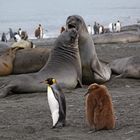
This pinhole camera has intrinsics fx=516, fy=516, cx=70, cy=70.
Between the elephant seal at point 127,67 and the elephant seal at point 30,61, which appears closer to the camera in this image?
the elephant seal at point 127,67

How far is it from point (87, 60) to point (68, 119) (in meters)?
3.72

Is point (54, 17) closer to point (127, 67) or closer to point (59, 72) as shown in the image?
point (127, 67)

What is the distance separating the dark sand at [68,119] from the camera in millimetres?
4883

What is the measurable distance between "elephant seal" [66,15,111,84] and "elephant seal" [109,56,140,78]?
17.4 inches

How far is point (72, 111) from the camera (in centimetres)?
625

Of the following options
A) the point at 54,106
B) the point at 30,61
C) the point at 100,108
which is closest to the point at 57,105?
the point at 54,106

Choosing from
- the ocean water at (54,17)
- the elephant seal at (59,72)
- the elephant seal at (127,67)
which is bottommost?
the ocean water at (54,17)

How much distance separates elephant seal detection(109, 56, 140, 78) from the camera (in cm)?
990

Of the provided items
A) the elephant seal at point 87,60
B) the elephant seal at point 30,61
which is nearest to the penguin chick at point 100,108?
the elephant seal at point 87,60

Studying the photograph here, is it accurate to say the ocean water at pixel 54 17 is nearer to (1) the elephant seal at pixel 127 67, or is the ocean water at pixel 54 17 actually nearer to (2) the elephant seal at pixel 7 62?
(2) the elephant seal at pixel 7 62

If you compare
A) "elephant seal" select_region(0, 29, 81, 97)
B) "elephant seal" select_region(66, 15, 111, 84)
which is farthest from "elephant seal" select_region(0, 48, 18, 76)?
"elephant seal" select_region(66, 15, 111, 84)

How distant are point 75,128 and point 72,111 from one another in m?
1.00

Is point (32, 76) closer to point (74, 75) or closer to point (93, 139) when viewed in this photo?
point (74, 75)

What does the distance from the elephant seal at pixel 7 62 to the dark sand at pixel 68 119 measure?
8.08ft
